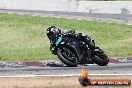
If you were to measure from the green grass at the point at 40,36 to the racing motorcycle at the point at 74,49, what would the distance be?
10.8 feet

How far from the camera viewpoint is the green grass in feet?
77.4

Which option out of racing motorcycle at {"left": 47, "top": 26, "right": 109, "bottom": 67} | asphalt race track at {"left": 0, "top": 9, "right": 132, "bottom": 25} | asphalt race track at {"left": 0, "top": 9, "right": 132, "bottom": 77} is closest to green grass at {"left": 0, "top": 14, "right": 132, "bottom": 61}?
asphalt race track at {"left": 0, "top": 9, "right": 132, "bottom": 77}

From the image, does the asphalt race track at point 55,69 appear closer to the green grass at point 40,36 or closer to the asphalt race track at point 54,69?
the asphalt race track at point 54,69

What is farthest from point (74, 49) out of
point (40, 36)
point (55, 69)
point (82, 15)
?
point (82, 15)

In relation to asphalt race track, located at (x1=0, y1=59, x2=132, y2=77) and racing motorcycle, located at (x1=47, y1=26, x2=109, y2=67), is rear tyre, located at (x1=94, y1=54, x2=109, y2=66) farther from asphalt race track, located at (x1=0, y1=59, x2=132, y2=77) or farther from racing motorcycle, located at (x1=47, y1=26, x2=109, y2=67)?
asphalt race track, located at (x1=0, y1=59, x2=132, y2=77)

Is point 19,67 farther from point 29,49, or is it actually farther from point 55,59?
point 29,49

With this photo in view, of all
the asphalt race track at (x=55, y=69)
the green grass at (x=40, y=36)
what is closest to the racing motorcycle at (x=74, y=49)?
the asphalt race track at (x=55, y=69)

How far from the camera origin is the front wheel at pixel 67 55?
17.8 m

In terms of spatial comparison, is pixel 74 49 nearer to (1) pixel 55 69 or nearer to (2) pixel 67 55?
(2) pixel 67 55

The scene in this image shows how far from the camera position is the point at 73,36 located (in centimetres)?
1817

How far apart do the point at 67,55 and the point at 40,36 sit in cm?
1397

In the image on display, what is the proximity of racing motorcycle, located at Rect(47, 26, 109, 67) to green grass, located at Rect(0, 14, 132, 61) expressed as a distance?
3.29 m

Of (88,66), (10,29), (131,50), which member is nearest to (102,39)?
(131,50)

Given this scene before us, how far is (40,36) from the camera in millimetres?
31625
